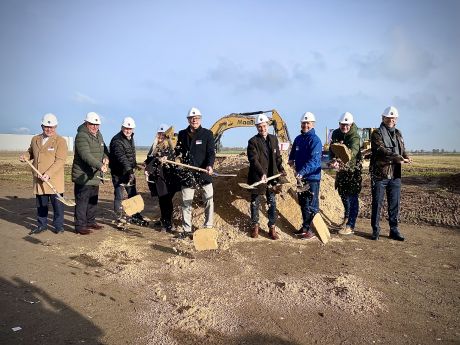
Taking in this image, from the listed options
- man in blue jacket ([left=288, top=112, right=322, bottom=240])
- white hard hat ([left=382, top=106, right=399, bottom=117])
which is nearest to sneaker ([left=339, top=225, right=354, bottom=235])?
man in blue jacket ([left=288, top=112, right=322, bottom=240])

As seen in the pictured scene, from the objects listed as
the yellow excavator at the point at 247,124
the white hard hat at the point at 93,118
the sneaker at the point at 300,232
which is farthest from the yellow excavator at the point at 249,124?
the white hard hat at the point at 93,118

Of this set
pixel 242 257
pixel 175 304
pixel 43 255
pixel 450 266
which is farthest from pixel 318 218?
pixel 43 255

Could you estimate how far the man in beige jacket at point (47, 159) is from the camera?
547 centimetres

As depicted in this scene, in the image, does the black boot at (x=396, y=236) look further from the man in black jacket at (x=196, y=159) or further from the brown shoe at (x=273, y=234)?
the man in black jacket at (x=196, y=159)

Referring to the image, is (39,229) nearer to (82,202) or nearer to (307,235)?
(82,202)

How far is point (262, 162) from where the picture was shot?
18.2ft

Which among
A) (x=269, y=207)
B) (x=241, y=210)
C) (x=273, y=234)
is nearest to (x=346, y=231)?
(x=273, y=234)

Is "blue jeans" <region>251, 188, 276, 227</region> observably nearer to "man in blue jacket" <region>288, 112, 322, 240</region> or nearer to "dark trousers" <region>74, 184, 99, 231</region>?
"man in blue jacket" <region>288, 112, 322, 240</region>

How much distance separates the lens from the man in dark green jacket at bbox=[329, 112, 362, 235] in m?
5.80

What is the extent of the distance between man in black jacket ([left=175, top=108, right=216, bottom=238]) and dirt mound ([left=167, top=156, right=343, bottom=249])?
2.02 feet

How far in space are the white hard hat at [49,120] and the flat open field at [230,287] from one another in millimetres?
1823

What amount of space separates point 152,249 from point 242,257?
1.35 metres

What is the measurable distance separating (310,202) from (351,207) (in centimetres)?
92

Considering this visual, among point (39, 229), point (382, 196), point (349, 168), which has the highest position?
point (349, 168)
